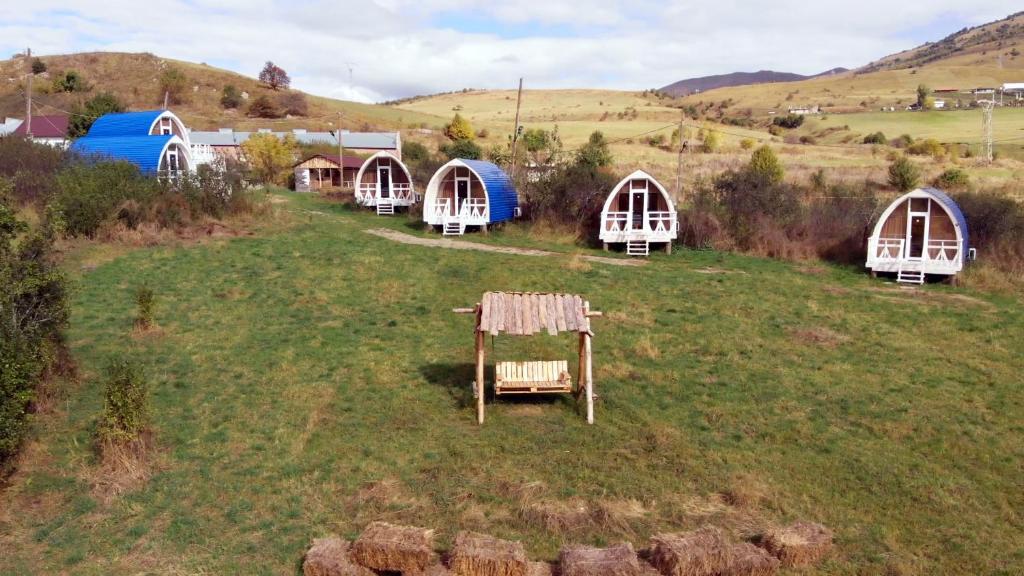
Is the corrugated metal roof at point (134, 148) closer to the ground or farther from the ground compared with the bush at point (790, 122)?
closer to the ground

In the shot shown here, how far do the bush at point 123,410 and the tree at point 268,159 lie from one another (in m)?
37.2

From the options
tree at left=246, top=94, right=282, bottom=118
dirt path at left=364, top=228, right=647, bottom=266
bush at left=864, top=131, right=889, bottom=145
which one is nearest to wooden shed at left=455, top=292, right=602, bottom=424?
dirt path at left=364, top=228, right=647, bottom=266

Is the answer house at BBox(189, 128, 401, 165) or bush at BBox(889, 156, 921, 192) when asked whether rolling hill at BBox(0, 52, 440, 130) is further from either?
bush at BBox(889, 156, 921, 192)

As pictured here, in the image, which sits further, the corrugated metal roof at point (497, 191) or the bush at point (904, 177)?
the bush at point (904, 177)

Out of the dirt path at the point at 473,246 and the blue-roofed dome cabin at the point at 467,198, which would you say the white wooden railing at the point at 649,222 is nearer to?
the dirt path at the point at 473,246

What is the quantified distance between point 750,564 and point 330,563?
4.31 m

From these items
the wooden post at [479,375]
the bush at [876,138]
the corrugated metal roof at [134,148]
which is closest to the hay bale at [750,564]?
the wooden post at [479,375]

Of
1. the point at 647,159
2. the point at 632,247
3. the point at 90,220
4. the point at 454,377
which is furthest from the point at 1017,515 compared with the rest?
the point at 647,159

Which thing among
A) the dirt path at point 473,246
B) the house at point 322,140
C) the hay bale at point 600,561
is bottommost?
the hay bale at point 600,561

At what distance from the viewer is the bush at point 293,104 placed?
8394 centimetres

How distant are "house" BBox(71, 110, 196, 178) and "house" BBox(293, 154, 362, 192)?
8.48 meters

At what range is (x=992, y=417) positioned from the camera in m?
12.5

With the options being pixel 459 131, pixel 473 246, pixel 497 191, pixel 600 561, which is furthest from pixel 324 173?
pixel 600 561

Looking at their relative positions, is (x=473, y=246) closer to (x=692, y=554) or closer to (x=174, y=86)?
(x=692, y=554)
